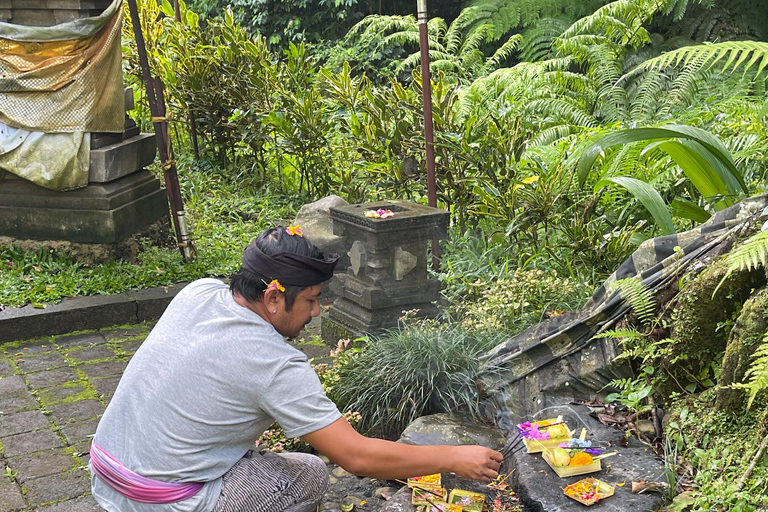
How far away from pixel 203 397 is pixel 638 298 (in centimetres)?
187

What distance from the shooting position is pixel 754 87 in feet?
25.3

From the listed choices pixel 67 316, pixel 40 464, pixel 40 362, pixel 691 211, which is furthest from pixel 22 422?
pixel 691 211

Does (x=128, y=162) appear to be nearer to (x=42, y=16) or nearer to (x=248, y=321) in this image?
(x=42, y=16)

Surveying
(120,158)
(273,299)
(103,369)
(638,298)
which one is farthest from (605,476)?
(120,158)

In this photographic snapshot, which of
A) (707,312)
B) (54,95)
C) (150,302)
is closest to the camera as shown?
(707,312)

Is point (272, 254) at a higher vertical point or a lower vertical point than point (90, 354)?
higher

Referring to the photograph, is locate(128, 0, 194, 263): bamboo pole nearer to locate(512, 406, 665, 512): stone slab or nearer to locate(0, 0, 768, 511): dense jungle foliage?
locate(0, 0, 768, 511): dense jungle foliage

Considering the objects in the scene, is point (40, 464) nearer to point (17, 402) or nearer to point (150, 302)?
point (17, 402)

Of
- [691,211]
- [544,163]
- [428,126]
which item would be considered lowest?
[691,211]

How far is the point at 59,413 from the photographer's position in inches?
165

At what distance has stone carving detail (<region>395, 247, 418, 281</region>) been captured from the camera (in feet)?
15.5

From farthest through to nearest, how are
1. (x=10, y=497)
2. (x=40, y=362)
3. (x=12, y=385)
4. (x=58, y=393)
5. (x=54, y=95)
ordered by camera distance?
(x=54, y=95), (x=40, y=362), (x=12, y=385), (x=58, y=393), (x=10, y=497)

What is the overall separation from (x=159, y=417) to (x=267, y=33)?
12.1 metres

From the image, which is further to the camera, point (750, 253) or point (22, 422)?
point (22, 422)
